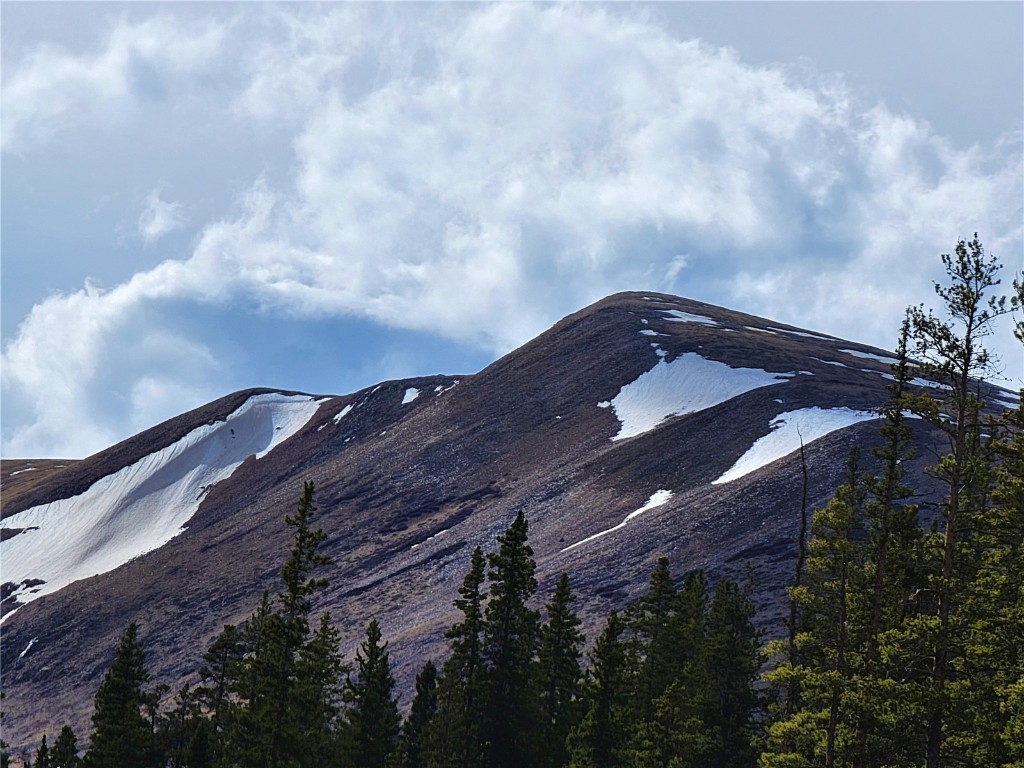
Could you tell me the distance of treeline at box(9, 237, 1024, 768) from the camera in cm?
2017

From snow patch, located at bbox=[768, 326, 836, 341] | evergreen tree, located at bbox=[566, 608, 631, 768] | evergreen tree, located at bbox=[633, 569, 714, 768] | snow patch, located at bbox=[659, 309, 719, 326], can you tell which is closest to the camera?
evergreen tree, located at bbox=[633, 569, 714, 768]

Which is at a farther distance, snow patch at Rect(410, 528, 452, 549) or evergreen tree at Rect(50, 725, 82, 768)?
snow patch at Rect(410, 528, 452, 549)

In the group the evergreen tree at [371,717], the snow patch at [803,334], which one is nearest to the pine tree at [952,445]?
the evergreen tree at [371,717]

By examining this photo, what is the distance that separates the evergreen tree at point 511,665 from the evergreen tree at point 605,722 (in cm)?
177

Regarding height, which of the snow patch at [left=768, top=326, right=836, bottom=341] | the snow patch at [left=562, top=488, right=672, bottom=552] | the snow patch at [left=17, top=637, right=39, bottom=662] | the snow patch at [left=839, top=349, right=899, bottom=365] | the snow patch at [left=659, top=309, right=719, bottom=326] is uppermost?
the snow patch at [left=659, top=309, right=719, bottom=326]

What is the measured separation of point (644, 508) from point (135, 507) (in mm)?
85419

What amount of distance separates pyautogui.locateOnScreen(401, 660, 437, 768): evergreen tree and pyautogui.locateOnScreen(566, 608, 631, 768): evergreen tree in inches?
414

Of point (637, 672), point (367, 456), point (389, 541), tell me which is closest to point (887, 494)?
point (637, 672)

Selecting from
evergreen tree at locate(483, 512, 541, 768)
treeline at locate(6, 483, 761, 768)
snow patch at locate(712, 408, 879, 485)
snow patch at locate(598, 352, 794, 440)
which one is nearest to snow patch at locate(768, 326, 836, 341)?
snow patch at locate(598, 352, 794, 440)

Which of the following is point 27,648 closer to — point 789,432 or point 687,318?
point 789,432

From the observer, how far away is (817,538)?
2486cm

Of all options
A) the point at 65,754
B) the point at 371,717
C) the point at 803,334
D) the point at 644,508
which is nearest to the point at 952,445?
the point at 371,717

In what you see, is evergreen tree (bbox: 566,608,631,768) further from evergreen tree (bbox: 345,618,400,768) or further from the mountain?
the mountain

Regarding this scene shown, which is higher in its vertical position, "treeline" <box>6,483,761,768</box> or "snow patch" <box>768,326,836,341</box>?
"snow patch" <box>768,326,836,341</box>
